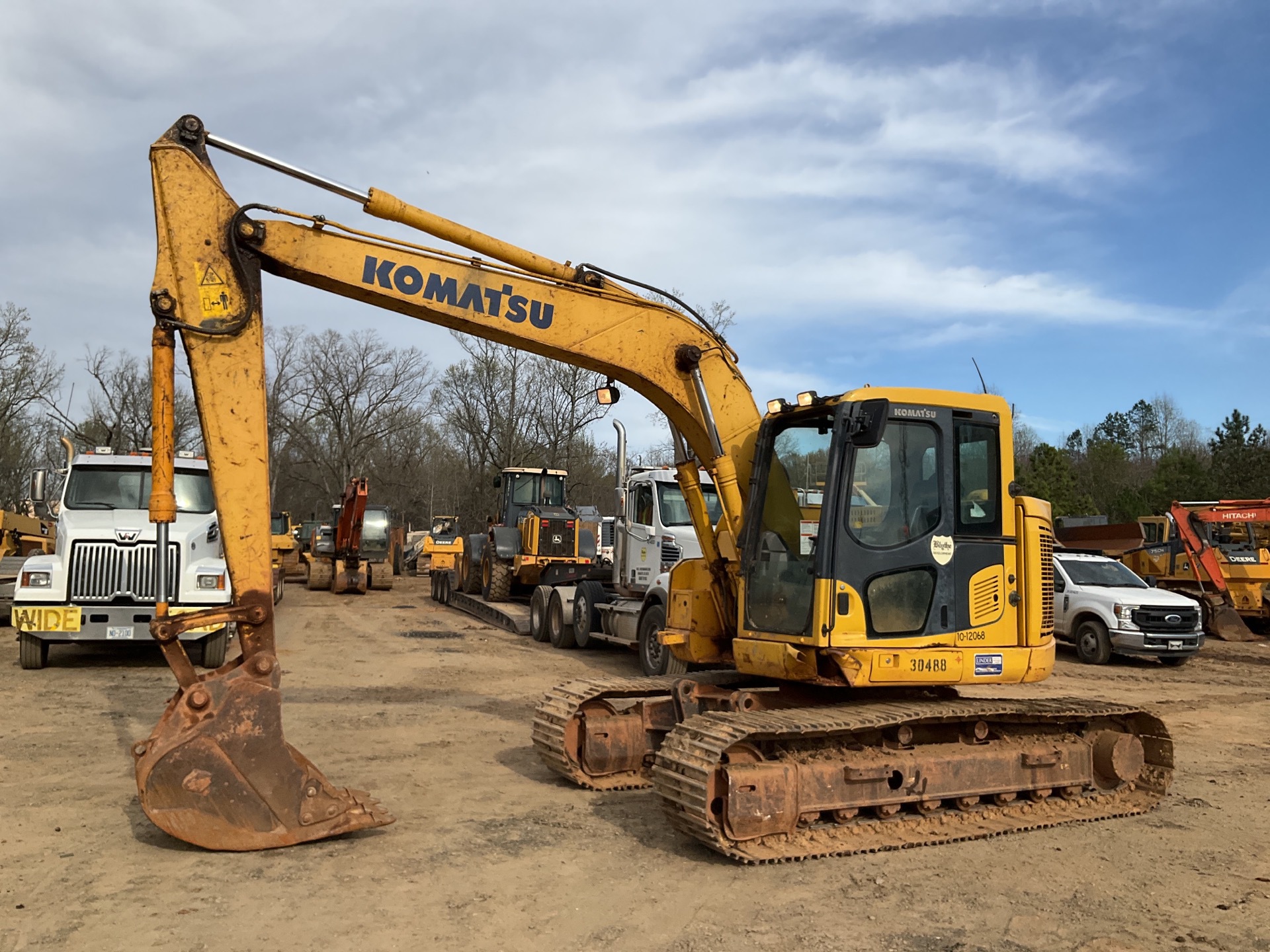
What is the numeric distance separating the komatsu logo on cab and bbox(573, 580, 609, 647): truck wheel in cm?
951

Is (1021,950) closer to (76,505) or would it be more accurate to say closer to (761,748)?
(761,748)

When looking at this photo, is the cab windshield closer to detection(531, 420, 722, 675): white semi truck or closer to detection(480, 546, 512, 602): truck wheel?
detection(480, 546, 512, 602): truck wheel

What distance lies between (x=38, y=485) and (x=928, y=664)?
1135cm

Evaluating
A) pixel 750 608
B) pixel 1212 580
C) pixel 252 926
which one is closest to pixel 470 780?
pixel 750 608

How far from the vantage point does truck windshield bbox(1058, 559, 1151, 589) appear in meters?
17.4

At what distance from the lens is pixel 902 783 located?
6395mm

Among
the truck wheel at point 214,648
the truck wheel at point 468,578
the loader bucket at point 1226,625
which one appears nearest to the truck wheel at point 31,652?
the truck wheel at point 214,648

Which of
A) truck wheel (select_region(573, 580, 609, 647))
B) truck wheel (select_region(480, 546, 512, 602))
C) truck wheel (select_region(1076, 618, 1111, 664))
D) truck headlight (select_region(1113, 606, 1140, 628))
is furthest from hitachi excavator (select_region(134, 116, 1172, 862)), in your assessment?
truck wheel (select_region(480, 546, 512, 602))

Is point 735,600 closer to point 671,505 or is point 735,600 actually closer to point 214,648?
point 671,505

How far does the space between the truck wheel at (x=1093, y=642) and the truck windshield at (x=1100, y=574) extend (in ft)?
A: 2.55

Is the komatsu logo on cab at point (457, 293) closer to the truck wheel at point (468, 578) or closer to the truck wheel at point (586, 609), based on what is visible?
the truck wheel at point (586, 609)

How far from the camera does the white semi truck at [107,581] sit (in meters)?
12.2

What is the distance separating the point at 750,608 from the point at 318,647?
11.1 metres

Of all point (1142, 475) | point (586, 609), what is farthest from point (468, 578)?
point (1142, 475)
